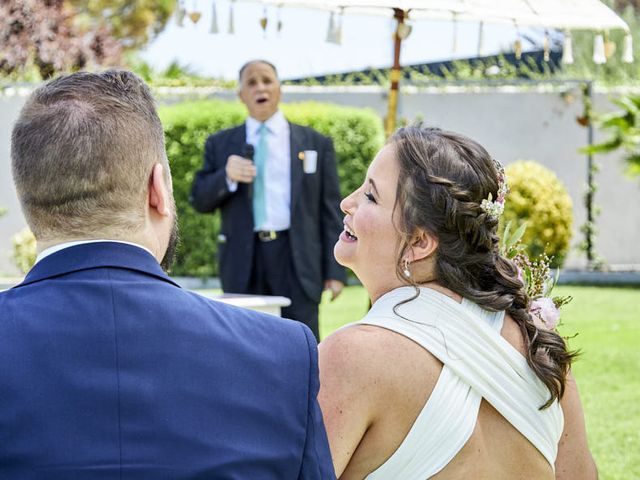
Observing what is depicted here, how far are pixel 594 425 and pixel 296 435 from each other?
5666 millimetres

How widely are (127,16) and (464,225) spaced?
32.1 meters

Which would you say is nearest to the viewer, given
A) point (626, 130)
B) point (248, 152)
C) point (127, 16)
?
point (248, 152)

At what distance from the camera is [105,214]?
5.41ft

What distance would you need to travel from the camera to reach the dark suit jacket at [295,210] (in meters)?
6.59

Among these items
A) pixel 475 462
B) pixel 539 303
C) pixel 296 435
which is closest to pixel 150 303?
pixel 296 435

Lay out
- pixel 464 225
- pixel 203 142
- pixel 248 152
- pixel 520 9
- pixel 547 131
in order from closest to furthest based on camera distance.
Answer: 1. pixel 464 225
2. pixel 520 9
3. pixel 248 152
4. pixel 203 142
5. pixel 547 131

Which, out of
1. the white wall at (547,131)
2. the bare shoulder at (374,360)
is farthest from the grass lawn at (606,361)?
the white wall at (547,131)

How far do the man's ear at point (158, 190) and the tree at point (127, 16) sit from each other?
31.3 metres

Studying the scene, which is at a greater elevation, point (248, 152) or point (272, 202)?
point (248, 152)

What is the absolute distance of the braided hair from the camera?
93.7 inches

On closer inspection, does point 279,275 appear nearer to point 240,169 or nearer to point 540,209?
point 240,169

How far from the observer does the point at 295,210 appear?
6645mm

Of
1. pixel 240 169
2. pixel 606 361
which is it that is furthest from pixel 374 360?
pixel 606 361

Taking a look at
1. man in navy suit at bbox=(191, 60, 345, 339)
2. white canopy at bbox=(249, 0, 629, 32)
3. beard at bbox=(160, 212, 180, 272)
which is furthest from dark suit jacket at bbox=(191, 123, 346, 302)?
beard at bbox=(160, 212, 180, 272)
